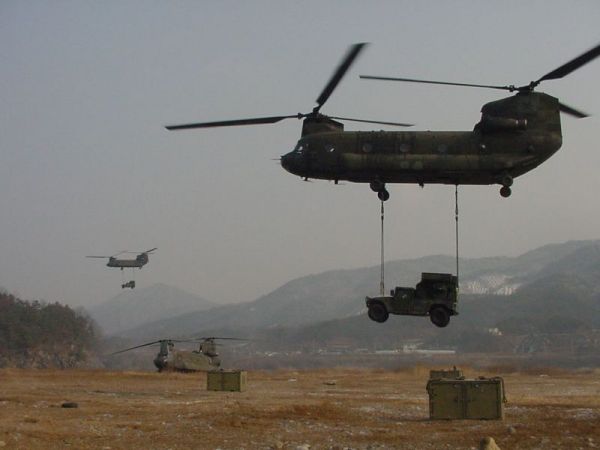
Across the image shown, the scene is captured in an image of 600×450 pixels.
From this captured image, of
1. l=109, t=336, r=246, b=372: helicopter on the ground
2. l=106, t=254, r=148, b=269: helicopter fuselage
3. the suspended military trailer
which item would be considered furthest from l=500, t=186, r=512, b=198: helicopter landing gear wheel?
l=106, t=254, r=148, b=269: helicopter fuselage

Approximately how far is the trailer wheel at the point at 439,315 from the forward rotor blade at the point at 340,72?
7.33 meters

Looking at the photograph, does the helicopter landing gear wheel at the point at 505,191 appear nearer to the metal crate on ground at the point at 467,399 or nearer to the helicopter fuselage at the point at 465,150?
the helicopter fuselage at the point at 465,150

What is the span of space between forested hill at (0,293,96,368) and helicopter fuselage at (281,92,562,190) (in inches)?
4032

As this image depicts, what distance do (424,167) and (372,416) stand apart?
9.37 meters

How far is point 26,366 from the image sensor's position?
388ft

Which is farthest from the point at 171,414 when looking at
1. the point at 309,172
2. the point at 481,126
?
the point at 481,126

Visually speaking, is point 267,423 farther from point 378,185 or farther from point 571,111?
point 571,111

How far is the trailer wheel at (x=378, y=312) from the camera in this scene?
84.1ft

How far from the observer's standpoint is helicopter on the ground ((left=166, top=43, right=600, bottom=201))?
24.4 m

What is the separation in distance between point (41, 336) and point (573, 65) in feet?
369

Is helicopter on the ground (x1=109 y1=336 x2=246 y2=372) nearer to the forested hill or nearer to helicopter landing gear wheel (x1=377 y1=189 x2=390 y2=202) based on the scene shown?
helicopter landing gear wheel (x1=377 y1=189 x2=390 y2=202)

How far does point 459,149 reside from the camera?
24500mm

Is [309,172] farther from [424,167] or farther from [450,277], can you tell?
[450,277]

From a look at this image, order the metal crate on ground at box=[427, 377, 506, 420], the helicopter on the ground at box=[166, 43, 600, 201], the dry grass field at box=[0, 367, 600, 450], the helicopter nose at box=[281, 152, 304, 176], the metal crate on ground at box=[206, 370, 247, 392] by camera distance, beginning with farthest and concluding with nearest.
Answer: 1. the metal crate on ground at box=[206, 370, 247, 392]
2. the metal crate on ground at box=[427, 377, 506, 420]
3. the helicopter nose at box=[281, 152, 304, 176]
4. the helicopter on the ground at box=[166, 43, 600, 201]
5. the dry grass field at box=[0, 367, 600, 450]
